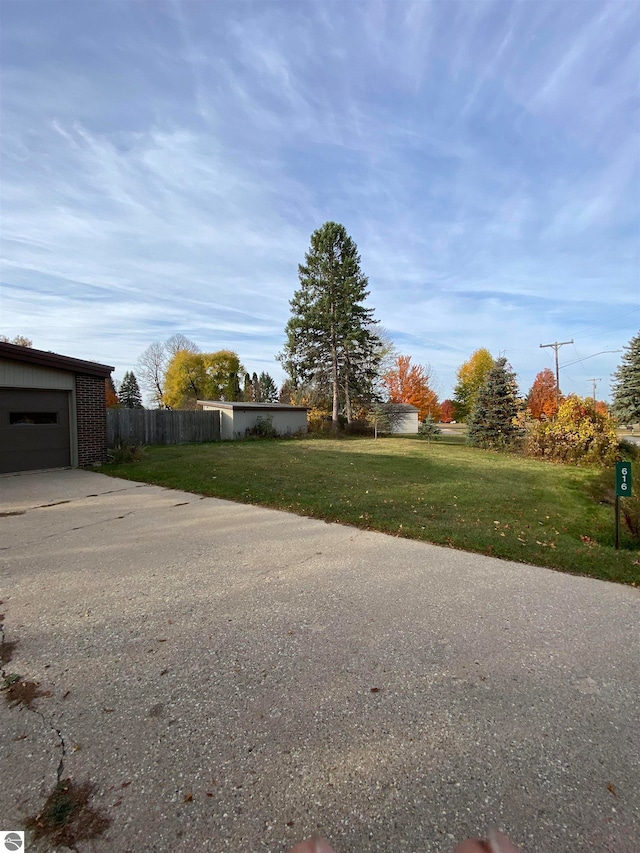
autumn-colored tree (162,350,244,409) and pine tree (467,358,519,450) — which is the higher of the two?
autumn-colored tree (162,350,244,409)

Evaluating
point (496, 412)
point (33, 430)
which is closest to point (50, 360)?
point (33, 430)

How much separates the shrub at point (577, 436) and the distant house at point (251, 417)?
13.6 meters

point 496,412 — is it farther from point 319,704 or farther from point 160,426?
point 319,704

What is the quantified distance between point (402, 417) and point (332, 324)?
45.8ft

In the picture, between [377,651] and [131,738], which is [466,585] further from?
[131,738]

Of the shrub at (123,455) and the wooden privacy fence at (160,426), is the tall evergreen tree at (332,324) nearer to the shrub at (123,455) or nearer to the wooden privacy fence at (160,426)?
the wooden privacy fence at (160,426)

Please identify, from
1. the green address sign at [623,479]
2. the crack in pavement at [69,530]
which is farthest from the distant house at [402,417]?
the crack in pavement at [69,530]

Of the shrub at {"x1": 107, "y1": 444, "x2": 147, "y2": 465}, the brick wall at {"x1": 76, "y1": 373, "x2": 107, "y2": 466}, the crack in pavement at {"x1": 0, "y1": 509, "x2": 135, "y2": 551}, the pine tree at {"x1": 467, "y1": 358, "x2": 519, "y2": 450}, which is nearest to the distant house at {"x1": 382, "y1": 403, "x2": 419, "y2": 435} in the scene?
the pine tree at {"x1": 467, "y1": 358, "x2": 519, "y2": 450}

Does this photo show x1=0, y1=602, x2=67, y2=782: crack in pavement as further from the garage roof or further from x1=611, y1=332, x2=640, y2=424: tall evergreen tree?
x1=611, y1=332, x2=640, y2=424: tall evergreen tree

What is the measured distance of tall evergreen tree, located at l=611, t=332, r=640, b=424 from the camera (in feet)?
81.0

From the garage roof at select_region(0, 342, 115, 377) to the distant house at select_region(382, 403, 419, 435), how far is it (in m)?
23.8

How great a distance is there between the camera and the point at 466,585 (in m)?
3.53

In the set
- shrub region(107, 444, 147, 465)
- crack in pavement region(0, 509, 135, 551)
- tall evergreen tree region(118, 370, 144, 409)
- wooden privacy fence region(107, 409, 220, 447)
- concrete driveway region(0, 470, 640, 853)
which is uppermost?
tall evergreen tree region(118, 370, 144, 409)

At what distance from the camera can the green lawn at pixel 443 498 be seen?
4.50 m
